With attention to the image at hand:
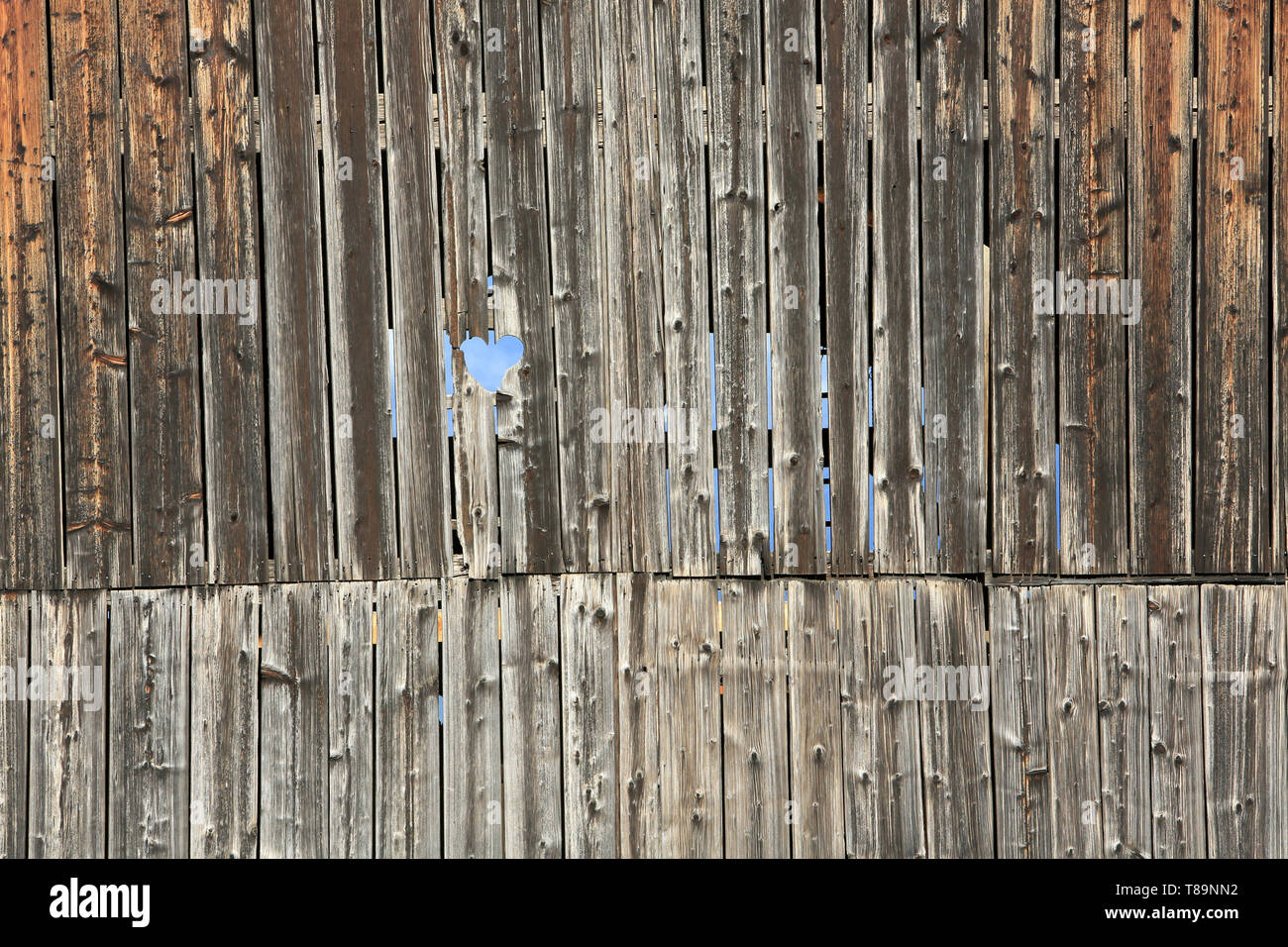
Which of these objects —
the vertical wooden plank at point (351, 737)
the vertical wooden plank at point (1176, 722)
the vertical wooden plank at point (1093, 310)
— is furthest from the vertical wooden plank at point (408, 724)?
the vertical wooden plank at point (1176, 722)

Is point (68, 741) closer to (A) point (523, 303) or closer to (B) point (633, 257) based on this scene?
(A) point (523, 303)

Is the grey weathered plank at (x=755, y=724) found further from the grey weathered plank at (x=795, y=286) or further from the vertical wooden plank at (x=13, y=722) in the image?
the vertical wooden plank at (x=13, y=722)

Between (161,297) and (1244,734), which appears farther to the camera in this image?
(161,297)

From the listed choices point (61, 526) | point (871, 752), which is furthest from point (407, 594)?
point (871, 752)

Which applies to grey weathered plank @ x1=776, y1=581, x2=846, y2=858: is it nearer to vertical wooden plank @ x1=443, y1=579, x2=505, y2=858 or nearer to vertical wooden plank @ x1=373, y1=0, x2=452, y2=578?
vertical wooden plank @ x1=443, y1=579, x2=505, y2=858

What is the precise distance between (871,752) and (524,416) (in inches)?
73.7

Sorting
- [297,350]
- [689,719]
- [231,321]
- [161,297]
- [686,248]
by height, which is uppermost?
[686,248]

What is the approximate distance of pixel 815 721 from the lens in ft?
10.7

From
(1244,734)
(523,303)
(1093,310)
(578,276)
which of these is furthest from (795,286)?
(1244,734)

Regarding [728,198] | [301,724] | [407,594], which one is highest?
[728,198]

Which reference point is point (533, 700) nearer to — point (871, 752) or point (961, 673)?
point (871, 752)

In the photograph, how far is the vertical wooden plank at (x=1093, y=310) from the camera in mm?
3273

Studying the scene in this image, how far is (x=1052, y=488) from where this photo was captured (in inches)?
129

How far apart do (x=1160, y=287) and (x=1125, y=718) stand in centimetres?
168
